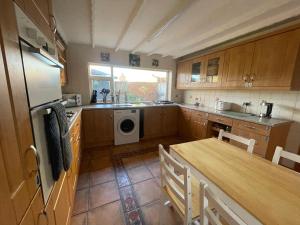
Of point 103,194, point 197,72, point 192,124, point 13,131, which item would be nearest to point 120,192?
point 103,194

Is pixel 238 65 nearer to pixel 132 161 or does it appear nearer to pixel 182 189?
pixel 182 189

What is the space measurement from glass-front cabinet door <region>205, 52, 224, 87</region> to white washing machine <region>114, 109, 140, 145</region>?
5.93ft

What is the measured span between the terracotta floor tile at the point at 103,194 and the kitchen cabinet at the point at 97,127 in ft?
4.52

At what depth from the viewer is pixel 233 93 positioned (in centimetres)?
306

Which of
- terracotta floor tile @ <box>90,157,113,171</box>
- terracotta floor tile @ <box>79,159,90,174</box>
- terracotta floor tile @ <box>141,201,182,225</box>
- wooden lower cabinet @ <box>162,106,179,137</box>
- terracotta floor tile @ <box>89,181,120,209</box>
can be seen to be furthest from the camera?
wooden lower cabinet @ <box>162,106,179,137</box>

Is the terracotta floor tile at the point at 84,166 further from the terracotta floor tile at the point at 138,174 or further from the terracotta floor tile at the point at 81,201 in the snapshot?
the terracotta floor tile at the point at 138,174

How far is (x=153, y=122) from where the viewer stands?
365 centimetres

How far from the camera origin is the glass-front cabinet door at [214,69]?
2.90 m

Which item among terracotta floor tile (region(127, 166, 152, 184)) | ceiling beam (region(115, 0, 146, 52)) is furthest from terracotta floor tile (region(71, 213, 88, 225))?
ceiling beam (region(115, 0, 146, 52))

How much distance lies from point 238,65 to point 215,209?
2658 millimetres

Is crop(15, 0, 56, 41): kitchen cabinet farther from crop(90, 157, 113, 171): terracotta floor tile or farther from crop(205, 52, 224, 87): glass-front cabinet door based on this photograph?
crop(205, 52, 224, 87): glass-front cabinet door

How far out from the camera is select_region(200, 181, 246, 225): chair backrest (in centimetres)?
56

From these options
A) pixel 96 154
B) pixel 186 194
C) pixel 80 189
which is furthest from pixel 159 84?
pixel 186 194

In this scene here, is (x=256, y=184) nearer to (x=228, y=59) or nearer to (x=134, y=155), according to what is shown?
(x=134, y=155)
